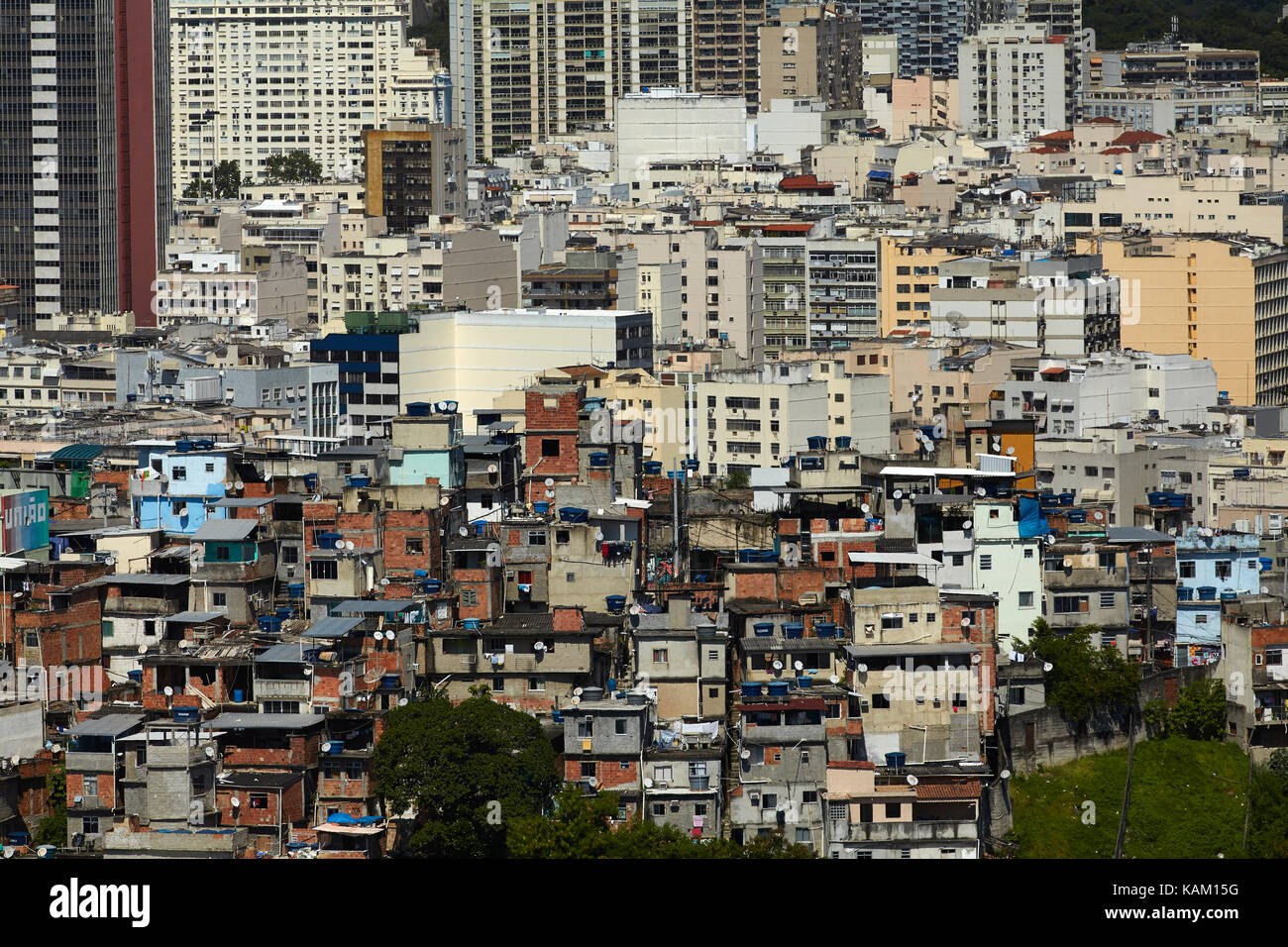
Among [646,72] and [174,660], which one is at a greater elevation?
[646,72]

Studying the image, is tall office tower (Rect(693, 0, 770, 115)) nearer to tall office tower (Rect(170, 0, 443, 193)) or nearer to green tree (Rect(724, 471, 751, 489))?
tall office tower (Rect(170, 0, 443, 193))

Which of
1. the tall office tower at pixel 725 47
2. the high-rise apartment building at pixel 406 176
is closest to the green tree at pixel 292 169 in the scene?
the high-rise apartment building at pixel 406 176

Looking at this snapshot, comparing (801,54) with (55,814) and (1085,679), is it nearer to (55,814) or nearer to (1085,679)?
(1085,679)

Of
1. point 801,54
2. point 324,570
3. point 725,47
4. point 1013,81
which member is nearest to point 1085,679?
point 324,570

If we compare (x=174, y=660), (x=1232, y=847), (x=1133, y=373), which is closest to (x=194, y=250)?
(x=1133, y=373)

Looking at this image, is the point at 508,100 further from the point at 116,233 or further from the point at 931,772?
the point at 931,772

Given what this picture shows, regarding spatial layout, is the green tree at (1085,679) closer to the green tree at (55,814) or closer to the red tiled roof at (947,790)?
the red tiled roof at (947,790)
